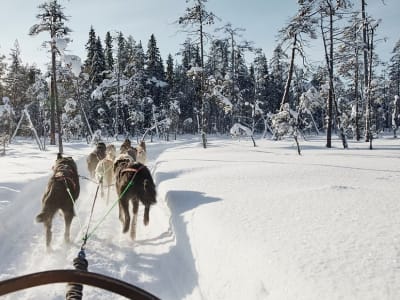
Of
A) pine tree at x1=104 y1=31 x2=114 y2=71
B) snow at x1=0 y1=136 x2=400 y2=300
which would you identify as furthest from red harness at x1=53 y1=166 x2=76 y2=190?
pine tree at x1=104 y1=31 x2=114 y2=71

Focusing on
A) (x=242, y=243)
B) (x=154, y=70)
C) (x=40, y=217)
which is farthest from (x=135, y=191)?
(x=154, y=70)

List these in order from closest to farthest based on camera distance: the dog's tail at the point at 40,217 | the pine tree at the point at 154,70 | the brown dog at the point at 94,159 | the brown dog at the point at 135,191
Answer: the dog's tail at the point at 40,217 → the brown dog at the point at 135,191 → the brown dog at the point at 94,159 → the pine tree at the point at 154,70

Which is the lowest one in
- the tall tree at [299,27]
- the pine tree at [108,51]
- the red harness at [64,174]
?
the red harness at [64,174]

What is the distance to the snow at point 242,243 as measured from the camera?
3699mm

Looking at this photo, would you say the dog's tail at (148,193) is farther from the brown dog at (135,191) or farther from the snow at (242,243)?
the snow at (242,243)

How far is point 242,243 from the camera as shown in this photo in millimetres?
4848

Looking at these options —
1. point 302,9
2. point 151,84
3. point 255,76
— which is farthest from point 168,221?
point 255,76

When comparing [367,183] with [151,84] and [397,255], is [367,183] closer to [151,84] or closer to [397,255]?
[397,255]

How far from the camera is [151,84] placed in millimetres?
51719

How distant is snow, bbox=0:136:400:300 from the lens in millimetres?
3699

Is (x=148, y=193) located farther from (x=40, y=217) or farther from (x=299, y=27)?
(x=299, y=27)

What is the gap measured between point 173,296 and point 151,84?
49.1 metres

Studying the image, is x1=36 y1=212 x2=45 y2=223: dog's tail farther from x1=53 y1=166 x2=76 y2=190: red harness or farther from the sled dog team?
x1=53 y1=166 x2=76 y2=190: red harness

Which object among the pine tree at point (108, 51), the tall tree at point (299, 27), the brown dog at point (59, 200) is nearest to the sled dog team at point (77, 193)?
the brown dog at point (59, 200)
